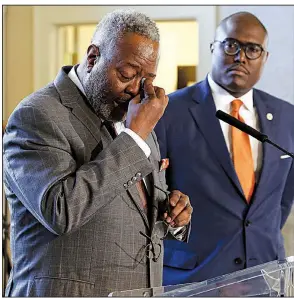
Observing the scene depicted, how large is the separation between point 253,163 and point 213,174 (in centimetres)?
15

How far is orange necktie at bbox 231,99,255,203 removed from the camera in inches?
89.7

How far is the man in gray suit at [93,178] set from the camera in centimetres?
135

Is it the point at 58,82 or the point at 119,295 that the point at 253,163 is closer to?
the point at 58,82

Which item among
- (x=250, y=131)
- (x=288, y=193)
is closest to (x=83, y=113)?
→ (x=250, y=131)

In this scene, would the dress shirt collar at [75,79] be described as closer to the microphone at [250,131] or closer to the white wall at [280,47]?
the microphone at [250,131]

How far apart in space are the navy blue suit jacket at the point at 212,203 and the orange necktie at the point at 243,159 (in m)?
0.03

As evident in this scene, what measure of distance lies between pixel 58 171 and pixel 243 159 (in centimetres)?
105

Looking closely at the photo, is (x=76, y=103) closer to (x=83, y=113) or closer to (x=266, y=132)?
(x=83, y=113)

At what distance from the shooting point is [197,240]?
2.26 meters

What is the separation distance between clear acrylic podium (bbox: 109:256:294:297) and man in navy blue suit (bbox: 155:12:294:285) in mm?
985

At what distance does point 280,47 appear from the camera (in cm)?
319

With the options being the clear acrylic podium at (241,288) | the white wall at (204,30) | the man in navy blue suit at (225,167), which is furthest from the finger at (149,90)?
the white wall at (204,30)

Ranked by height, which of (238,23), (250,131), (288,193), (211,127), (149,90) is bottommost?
(288,193)
